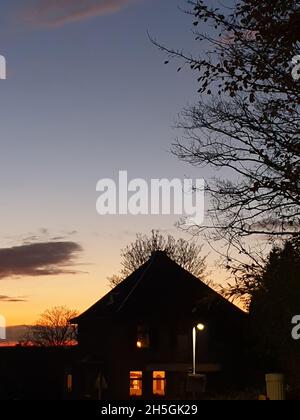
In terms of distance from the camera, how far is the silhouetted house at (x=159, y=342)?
54219 millimetres

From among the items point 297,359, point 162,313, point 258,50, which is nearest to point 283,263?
point 258,50

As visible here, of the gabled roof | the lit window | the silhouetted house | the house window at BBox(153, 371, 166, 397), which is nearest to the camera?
the house window at BBox(153, 371, 166, 397)

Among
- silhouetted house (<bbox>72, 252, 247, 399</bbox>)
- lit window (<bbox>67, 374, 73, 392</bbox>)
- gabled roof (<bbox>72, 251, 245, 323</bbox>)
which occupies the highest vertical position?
gabled roof (<bbox>72, 251, 245, 323</bbox>)

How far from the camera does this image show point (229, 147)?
728 inches

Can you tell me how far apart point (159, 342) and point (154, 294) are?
376 cm

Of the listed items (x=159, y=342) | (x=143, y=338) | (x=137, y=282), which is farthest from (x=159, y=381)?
(x=137, y=282)

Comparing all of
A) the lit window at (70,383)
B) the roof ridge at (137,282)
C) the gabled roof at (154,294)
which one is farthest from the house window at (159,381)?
the lit window at (70,383)

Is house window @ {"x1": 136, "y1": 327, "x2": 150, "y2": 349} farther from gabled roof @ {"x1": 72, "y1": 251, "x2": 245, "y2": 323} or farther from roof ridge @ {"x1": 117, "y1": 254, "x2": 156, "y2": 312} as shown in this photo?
roof ridge @ {"x1": 117, "y1": 254, "x2": 156, "y2": 312}

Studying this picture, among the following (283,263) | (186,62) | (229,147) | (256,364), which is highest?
(186,62)

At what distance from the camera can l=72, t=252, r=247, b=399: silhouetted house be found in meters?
54.2

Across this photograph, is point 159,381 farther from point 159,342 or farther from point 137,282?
point 137,282

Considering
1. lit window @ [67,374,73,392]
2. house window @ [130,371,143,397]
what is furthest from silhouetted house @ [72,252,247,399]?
lit window @ [67,374,73,392]

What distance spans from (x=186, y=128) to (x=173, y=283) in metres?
40.4
